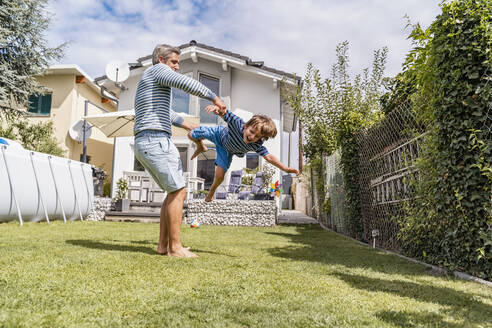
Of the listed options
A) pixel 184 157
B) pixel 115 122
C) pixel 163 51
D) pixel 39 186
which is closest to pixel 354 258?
pixel 163 51

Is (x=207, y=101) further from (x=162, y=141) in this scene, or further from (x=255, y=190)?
(x=162, y=141)

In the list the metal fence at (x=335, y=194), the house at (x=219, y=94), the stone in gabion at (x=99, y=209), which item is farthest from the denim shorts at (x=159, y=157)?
the house at (x=219, y=94)

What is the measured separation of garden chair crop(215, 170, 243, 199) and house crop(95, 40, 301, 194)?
113 cm

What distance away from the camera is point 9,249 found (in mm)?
3391

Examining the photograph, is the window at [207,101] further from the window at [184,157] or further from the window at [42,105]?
the window at [42,105]

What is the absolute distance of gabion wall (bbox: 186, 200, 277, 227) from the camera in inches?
363

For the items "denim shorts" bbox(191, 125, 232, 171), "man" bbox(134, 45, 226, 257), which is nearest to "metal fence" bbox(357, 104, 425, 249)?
"denim shorts" bbox(191, 125, 232, 171)

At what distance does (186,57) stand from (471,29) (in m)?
11.4

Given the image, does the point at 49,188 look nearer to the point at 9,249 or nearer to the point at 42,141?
the point at 9,249

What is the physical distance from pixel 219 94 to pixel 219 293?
11549 mm

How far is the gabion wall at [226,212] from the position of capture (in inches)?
363

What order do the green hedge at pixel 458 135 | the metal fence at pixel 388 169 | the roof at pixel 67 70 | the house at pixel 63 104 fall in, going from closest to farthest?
1. the green hedge at pixel 458 135
2. the metal fence at pixel 388 169
3. the roof at pixel 67 70
4. the house at pixel 63 104

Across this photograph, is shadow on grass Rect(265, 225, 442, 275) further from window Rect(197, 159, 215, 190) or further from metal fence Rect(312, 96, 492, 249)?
window Rect(197, 159, 215, 190)

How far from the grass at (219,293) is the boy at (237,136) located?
1028 millimetres
